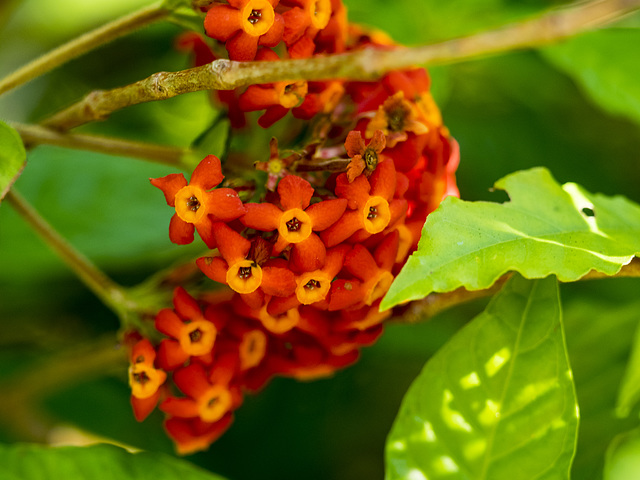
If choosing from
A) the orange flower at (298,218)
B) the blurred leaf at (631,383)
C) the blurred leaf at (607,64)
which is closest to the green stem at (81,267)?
the orange flower at (298,218)

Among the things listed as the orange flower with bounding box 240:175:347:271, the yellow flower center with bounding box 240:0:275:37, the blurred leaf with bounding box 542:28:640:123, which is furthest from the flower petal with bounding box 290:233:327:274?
the blurred leaf with bounding box 542:28:640:123

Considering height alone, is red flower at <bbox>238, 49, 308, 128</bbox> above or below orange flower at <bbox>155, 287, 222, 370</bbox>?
above

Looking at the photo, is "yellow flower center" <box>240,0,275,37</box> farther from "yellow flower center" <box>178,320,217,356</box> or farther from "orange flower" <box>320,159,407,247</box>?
"yellow flower center" <box>178,320,217,356</box>

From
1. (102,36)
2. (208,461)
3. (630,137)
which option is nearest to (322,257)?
(102,36)

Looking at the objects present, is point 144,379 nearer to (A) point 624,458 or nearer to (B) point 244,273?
(B) point 244,273

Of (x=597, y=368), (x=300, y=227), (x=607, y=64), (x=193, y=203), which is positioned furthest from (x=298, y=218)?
(x=607, y=64)

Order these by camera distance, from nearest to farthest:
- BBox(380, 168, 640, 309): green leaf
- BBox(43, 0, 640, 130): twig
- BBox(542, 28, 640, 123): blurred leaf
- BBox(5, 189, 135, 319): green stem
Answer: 1. BBox(43, 0, 640, 130): twig
2. BBox(380, 168, 640, 309): green leaf
3. BBox(5, 189, 135, 319): green stem
4. BBox(542, 28, 640, 123): blurred leaf

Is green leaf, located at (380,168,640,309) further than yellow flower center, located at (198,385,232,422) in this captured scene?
No
